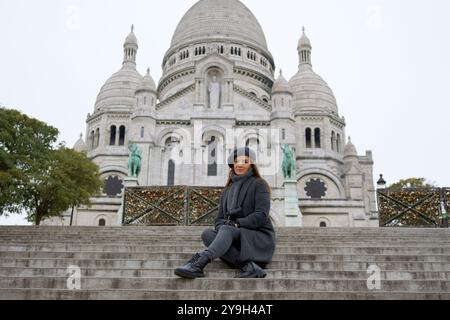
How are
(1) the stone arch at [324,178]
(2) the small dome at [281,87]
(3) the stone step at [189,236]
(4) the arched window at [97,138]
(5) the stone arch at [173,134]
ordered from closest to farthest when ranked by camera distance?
1. (3) the stone step at [189,236]
2. (5) the stone arch at [173,134]
3. (2) the small dome at [281,87]
4. (1) the stone arch at [324,178]
5. (4) the arched window at [97,138]

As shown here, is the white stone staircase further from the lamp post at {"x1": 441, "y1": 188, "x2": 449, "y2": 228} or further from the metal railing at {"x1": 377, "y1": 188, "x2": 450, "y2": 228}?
the metal railing at {"x1": 377, "y1": 188, "x2": 450, "y2": 228}

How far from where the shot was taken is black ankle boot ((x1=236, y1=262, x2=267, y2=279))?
6726mm

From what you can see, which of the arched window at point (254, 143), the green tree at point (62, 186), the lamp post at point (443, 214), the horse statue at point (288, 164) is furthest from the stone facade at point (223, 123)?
the lamp post at point (443, 214)

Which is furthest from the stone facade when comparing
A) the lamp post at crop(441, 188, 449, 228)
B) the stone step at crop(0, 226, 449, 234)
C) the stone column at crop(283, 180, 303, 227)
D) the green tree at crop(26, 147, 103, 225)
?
the stone step at crop(0, 226, 449, 234)

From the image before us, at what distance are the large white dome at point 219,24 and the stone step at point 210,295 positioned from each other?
164ft

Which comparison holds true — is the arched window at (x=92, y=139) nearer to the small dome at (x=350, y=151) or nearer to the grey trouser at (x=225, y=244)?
the small dome at (x=350, y=151)

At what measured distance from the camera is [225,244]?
669 centimetres

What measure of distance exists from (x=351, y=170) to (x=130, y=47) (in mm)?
28127

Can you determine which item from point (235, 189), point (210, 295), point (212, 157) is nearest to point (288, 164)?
point (212, 157)

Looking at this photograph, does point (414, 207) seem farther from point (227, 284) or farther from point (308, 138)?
point (308, 138)

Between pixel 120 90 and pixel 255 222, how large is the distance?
45026 mm

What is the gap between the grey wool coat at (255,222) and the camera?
22.8 feet

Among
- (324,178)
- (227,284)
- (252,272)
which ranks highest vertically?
(324,178)

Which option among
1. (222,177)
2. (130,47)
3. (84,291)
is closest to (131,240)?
(84,291)
